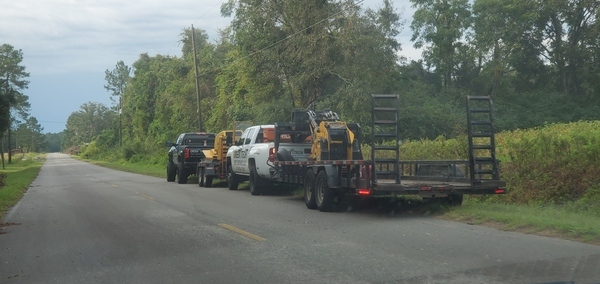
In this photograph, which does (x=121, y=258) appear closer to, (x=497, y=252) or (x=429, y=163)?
(x=497, y=252)

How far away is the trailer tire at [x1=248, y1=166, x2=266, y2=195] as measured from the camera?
20.4 metres

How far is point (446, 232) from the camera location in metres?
11.1

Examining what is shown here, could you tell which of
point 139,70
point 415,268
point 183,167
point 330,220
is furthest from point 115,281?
point 139,70

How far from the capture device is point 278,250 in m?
9.75

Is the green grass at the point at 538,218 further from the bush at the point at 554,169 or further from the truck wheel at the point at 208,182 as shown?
the truck wheel at the point at 208,182

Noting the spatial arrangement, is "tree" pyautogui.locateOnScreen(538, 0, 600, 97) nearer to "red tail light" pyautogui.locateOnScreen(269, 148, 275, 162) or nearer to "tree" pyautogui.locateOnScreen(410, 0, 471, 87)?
"tree" pyautogui.locateOnScreen(410, 0, 471, 87)

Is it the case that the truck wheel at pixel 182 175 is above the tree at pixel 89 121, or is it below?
below

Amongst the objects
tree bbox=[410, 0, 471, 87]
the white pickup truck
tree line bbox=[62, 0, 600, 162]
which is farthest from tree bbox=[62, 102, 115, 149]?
the white pickup truck

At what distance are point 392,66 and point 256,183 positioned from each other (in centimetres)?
1544

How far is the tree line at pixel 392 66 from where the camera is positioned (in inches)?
1261

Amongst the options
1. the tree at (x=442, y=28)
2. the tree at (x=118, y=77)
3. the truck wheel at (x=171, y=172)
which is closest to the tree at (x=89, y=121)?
the tree at (x=118, y=77)

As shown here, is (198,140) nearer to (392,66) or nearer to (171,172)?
(171,172)

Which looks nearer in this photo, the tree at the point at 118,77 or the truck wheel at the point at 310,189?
the truck wheel at the point at 310,189

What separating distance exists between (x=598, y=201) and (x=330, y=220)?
220 inches
